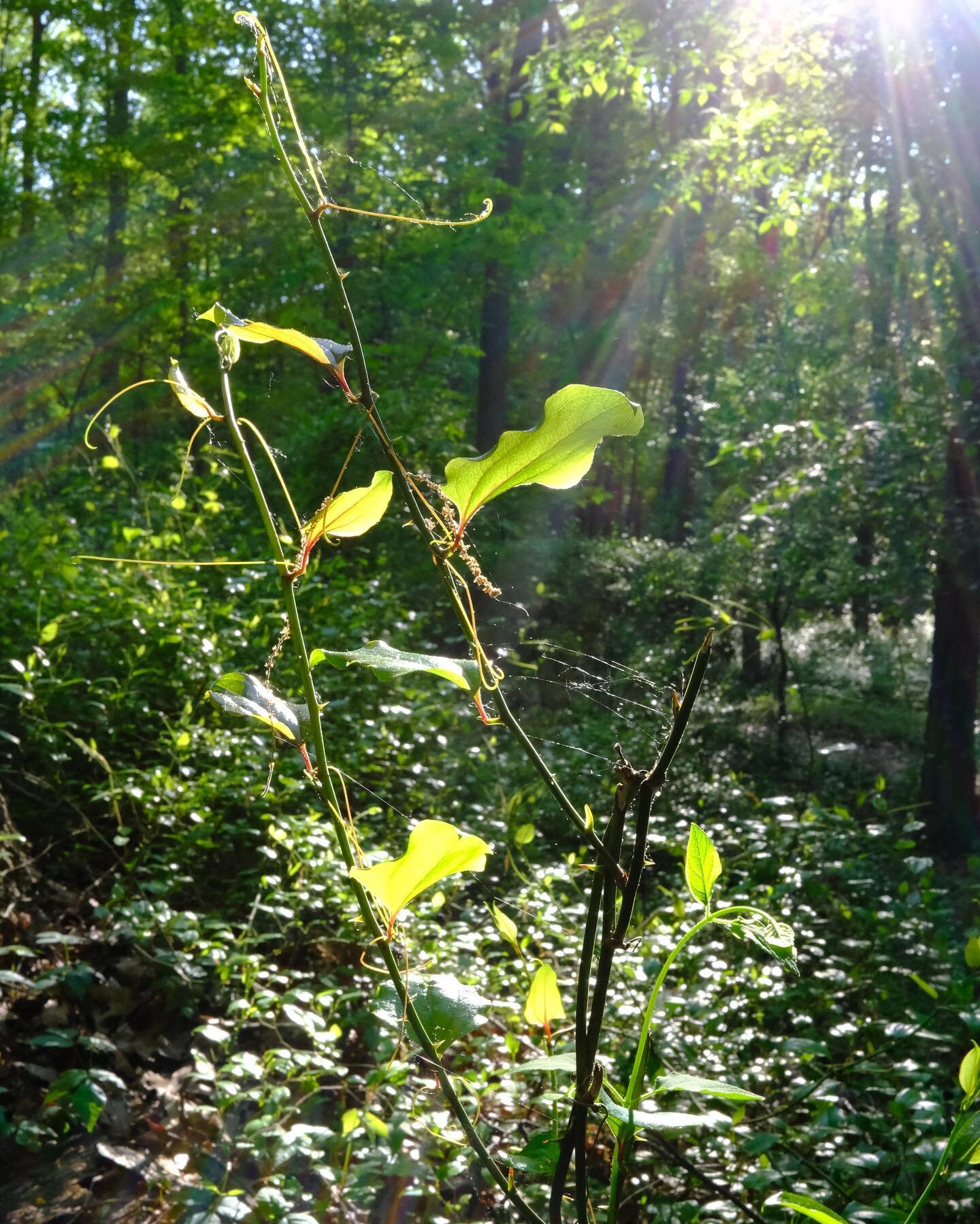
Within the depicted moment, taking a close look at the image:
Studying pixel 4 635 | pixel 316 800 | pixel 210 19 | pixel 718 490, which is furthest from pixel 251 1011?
pixel 718 490

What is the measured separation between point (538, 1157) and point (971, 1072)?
1.13 feet

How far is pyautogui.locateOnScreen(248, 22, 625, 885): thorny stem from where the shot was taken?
1.84ft

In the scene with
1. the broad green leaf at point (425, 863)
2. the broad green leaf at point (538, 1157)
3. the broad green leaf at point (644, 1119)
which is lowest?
the broad green leaf at point (538, 1157)

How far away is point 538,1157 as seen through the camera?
0.78 metres

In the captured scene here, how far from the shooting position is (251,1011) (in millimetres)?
2061

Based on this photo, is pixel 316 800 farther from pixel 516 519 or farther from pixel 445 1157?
pixel 516 519

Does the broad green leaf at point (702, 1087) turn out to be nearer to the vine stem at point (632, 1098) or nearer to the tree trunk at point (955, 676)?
the vine stem at point (632, 1098)

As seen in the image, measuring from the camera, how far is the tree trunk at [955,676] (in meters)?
5.97

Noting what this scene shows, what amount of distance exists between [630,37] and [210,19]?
234 inches

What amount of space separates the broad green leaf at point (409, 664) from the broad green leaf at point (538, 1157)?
1.23 feet

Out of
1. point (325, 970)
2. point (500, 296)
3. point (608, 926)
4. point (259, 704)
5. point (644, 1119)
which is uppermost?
point (500, 296)

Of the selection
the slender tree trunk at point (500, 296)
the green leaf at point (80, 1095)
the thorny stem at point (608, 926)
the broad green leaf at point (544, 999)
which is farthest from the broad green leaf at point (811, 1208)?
the slender tree trunk at point (500, 296)

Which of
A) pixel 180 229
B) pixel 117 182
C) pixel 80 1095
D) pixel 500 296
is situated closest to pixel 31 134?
pixel 117 182

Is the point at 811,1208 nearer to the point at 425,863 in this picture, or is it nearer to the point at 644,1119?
the point at 644,1119
